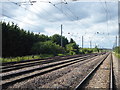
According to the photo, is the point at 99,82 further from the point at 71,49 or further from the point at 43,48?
the point at 71,49

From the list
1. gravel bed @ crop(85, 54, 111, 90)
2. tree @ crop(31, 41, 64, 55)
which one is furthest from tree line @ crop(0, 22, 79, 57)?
gravel bed @ crop(85, 54, 111, 90)

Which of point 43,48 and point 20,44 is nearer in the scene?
point 20,44

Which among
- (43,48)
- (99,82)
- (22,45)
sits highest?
(22,45)

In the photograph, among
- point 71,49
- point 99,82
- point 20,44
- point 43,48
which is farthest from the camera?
point 71,49

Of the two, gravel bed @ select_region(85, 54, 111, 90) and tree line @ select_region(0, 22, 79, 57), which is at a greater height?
tree line @ select_region(0, 22, 79, 57)

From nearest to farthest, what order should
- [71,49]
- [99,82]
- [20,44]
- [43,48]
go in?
[99,82]
[20,44]
[43,48]
[71,49]

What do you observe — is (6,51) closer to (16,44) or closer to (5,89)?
(16,44)

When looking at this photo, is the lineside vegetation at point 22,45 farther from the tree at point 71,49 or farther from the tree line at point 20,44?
the tree at point 71,49

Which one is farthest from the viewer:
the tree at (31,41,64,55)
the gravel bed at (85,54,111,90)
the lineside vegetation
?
the tree at (31,41,64,55)

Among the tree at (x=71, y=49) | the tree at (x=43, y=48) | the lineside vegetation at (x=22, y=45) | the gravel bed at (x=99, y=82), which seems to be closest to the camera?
the gravel bed at (x=99, y=82)

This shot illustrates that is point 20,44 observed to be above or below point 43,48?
above

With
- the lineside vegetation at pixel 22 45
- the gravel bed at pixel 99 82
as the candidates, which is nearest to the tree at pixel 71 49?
the lineside vegetation at pixel 22 45

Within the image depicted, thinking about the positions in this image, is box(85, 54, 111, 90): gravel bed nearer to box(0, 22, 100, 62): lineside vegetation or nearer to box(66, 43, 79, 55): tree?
box(0, 22, 100, 62): lineside vegetation

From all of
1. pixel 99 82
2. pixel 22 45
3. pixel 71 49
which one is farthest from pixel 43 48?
pixel 99 82
